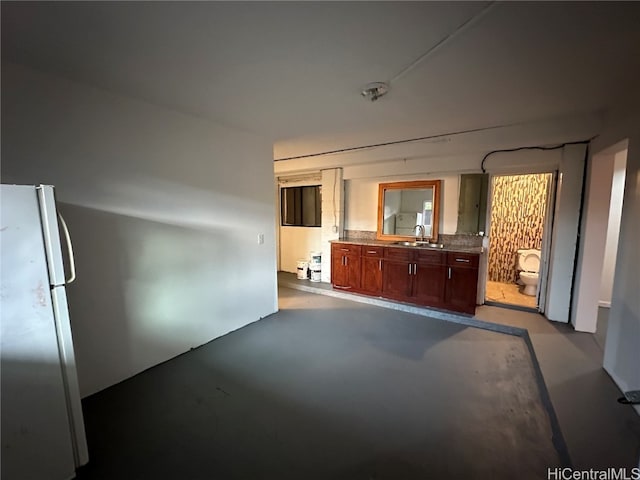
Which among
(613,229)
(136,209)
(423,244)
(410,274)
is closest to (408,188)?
(423,244)

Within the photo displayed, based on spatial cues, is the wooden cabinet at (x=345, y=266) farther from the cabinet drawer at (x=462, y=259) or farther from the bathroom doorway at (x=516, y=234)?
the bathroom doorway at (x=516, y=234)

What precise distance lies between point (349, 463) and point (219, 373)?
4.45 ft

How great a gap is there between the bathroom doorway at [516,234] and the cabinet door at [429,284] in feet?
4.30

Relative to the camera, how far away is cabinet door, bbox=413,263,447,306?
3713mm

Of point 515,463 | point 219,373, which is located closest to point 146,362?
point 219,373

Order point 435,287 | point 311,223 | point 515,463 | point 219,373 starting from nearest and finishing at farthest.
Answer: point 515,463, point 219,373, point 435,287, point 311,223

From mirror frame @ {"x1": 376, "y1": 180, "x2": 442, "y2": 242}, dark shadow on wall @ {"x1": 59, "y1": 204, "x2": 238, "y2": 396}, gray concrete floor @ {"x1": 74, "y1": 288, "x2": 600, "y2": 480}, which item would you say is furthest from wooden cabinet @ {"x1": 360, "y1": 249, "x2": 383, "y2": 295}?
dark shadow on wall @ {"x1": 59, "y1": 204, "x2": 238, "y2": 396}

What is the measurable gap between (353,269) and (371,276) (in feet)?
1.05

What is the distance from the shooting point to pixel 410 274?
3932 millimetres

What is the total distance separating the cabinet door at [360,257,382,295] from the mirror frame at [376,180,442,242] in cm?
54

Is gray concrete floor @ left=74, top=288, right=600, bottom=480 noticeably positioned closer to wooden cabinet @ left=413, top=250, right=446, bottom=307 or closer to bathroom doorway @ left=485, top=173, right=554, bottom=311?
wooden cabinet @ left=413, top=250, right=446, bottom=307

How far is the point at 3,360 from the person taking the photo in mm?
1275

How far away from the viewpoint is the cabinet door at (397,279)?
3.96 m

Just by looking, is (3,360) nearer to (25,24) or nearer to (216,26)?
(25,24)
